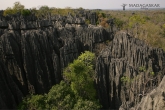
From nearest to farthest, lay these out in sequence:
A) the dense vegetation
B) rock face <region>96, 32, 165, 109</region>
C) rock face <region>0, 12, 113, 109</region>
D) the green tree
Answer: the dense vegetation < rock face <region>96, 32, 165, 109</region> < the green tree < rock face <region>0, 12, 113, 109</region>

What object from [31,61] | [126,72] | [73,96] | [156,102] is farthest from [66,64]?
[156,102]

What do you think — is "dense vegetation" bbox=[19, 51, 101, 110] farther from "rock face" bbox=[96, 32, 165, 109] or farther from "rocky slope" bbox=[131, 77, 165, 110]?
"rocky slope" bbox=[131, 77, 165, 110]

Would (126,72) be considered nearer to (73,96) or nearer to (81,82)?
(81,82)

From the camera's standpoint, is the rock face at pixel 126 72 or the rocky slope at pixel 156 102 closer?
the rocky slope at pixel 156 102

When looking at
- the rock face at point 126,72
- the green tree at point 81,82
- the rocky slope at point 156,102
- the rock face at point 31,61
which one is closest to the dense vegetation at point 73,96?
the green tree at point 81,82

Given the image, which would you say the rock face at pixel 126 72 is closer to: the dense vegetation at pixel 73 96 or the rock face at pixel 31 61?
the dense vegetation at pixel 73 96

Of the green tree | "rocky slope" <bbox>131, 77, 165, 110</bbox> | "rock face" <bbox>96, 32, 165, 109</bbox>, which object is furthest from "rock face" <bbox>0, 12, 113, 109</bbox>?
"rocky slope" <bbox>131, 77, 165, 110</bbox>
